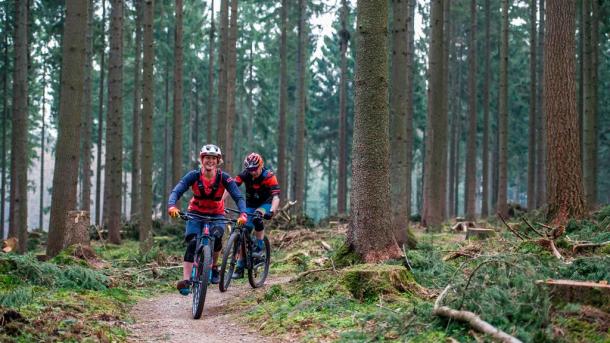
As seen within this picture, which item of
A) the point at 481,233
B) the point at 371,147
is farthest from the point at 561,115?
the point at 371,147

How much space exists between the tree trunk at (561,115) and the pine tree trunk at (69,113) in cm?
917

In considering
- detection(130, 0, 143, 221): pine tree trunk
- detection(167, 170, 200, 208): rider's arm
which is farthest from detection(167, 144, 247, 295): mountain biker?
detection(130, 0, 143, 221): pine tree trunk

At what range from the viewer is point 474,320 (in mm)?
5098

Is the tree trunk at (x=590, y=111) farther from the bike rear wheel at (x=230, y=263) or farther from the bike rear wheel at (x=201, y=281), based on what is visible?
the bike rear wheel at (x=201, y=281)

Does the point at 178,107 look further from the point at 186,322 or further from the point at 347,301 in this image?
the point at 347,301

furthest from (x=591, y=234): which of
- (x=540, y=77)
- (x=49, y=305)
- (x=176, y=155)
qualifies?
(x=540, y=77)

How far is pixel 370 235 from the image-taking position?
9125mm

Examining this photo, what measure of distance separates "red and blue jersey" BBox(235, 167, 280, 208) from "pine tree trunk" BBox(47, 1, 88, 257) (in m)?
4.05

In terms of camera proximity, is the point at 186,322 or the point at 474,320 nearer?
the point at 474,320

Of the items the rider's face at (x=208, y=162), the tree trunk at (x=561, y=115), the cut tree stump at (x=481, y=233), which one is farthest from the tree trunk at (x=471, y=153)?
the rider's face at (x=208, y=162)

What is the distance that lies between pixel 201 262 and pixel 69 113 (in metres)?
5.45

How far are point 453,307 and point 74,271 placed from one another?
6.31 m

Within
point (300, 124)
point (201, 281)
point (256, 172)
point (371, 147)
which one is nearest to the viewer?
point (201, 281)

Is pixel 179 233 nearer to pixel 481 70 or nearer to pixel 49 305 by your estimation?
pixel 49 305
